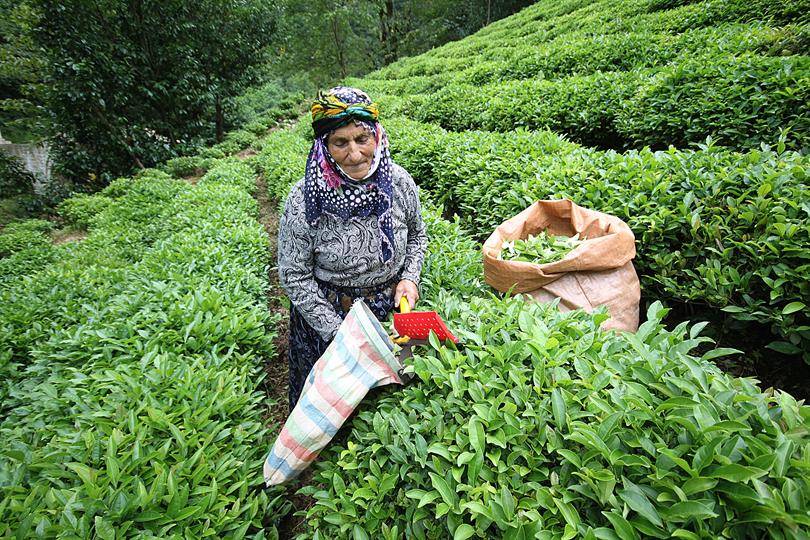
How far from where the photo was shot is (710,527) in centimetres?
88

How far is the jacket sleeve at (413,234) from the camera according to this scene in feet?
6.61

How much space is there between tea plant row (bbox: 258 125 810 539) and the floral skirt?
53 centimetres

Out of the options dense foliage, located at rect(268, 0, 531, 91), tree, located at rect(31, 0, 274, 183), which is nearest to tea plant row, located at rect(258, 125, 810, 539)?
tree, located at rect(31, 0, 274, 183)

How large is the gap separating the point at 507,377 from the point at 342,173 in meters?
1.14

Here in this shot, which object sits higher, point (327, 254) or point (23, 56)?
point (23, 56)

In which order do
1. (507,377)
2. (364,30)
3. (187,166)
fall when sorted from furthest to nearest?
(364,30) < (187,166) < (507,377)

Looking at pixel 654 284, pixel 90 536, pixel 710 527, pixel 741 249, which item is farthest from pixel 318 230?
pixel 741 249

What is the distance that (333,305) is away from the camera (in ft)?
6.59

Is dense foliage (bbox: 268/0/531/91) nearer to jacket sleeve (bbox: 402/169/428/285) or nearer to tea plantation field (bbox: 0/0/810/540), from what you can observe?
tea plantation field (bbox: 0/0/810/540)

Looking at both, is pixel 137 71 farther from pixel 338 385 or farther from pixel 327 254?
pixel 338 385

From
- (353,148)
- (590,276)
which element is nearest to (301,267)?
(353,148)

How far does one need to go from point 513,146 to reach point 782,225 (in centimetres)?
243

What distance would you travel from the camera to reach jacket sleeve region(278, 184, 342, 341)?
1.78 meters

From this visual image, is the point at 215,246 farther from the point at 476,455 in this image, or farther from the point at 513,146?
the point at 476,455
